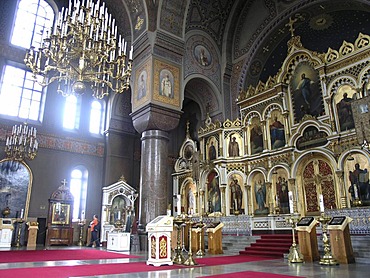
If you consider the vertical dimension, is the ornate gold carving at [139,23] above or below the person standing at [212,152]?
above

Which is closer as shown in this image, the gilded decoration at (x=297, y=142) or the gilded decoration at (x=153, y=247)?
the gilded decoration at (x=153, y=247)

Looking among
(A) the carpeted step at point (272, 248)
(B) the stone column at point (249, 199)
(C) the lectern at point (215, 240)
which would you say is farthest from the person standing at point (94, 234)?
(A) the carpeted step at point (272, 248)

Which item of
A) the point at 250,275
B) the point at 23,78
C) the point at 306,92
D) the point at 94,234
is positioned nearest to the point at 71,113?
the point at 23,78

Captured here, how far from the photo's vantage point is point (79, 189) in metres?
16.3

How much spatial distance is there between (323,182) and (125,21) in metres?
11.0

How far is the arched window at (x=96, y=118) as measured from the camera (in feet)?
57.3

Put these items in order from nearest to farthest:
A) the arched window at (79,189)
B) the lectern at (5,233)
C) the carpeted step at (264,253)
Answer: the carpeted step at (264,253) → the lectern at (5,233) → the arched window at (79,189)

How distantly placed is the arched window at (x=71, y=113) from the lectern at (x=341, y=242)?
13.4 m

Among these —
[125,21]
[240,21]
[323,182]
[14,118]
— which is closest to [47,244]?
[14,118]

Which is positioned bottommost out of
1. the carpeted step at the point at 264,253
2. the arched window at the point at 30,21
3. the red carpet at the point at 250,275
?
the red carpet at the point at 250,275

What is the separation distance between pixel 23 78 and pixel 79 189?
20.4 feet

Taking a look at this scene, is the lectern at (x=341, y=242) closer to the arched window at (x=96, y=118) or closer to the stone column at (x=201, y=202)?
the stone column at (x=201, y=202)

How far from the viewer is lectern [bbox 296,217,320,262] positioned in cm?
791

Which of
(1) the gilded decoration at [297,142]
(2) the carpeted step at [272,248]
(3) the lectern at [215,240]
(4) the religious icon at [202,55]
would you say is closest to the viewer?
(2) the carpeted step at [272,248]
